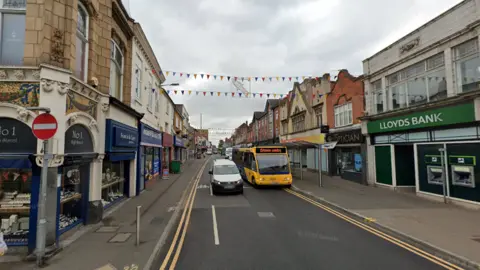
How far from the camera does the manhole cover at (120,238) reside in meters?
6.54

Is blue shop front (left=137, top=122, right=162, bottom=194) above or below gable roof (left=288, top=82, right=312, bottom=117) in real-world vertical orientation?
below

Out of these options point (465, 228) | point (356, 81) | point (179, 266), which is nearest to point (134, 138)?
point (179, 266)

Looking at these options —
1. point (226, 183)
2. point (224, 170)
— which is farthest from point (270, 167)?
point (226, 183)

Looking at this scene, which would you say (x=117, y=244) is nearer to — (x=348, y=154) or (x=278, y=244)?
(x=278, y=244)

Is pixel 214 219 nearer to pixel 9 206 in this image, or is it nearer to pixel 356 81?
pixel 9 206

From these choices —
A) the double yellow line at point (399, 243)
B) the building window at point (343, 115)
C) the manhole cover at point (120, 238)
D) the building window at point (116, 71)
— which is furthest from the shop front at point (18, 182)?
the building window at point (343, 115)

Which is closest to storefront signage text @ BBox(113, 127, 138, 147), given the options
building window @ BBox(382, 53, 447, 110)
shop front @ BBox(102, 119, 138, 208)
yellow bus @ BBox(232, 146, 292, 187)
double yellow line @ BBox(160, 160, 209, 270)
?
shop front @ BBox(102, 119, 138, 208)

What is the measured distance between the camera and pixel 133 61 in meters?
13.0

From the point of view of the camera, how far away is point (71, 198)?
741 centimetres

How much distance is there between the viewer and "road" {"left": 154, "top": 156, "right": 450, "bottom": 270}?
17.8 feet

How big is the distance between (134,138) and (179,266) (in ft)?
26.7

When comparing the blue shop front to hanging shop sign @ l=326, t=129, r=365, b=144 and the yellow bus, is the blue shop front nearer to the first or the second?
the yellow bus

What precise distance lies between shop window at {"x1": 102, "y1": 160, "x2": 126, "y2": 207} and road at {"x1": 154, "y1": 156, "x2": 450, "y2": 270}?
3646mm

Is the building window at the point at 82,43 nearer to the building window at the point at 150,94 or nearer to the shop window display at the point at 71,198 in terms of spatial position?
the shop window display at the point at 71,198
